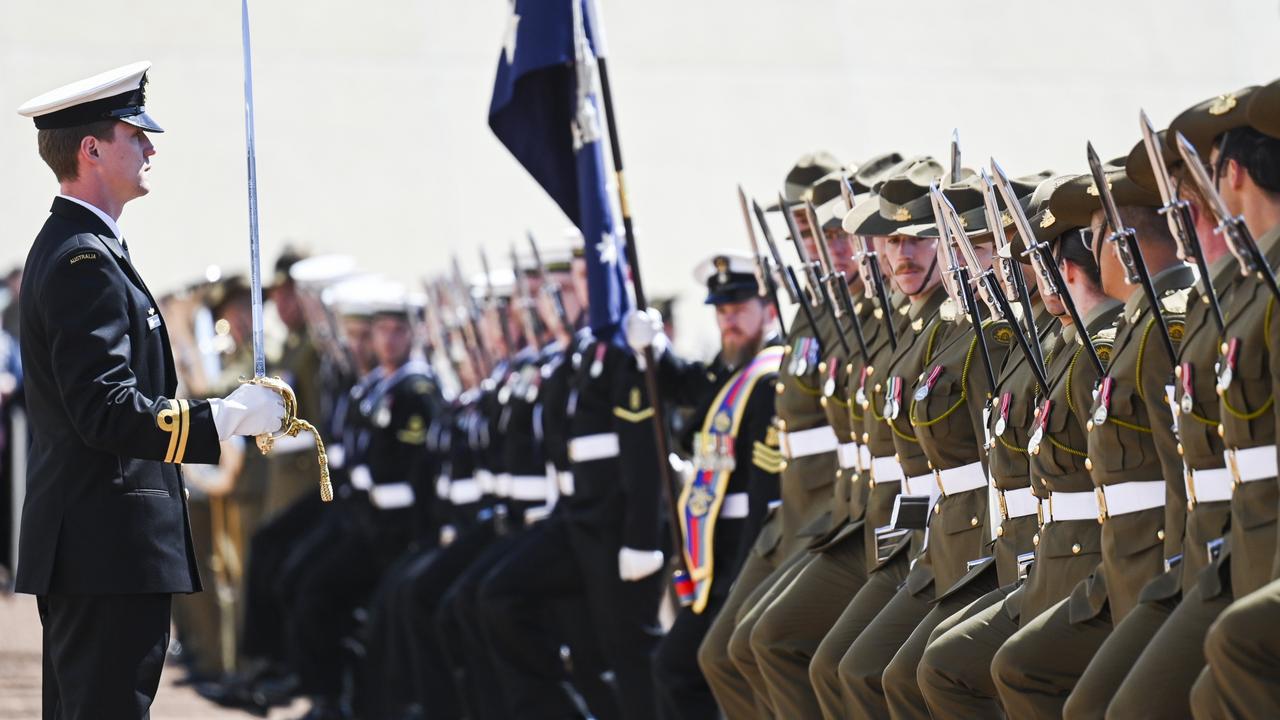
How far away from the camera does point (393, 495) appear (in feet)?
32.6

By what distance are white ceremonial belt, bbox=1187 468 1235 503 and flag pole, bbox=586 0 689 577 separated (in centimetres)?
329

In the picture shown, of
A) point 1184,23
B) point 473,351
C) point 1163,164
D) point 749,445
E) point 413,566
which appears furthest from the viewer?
point 1184,23

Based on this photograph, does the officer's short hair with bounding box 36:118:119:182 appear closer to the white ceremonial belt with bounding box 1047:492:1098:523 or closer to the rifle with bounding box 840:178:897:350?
the rifle with bounding box 840:178:897:350

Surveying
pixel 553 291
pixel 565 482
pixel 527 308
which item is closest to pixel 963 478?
pixel 565 482

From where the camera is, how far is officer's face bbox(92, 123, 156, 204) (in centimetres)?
478

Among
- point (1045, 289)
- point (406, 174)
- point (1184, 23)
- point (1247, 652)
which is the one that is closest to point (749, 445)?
point (1045, 289)

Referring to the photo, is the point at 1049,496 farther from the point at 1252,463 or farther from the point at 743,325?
the point at 743,325

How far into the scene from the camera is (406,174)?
58.2 ft

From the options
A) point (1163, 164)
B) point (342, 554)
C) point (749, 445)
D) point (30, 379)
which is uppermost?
point (1163, 164)

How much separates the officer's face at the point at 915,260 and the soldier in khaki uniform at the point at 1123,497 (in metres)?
1.20

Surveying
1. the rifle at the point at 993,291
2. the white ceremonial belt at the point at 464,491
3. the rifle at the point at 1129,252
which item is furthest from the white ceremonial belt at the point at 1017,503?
the white ceremonial belt at the point at 464,491

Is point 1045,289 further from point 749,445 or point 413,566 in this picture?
point 413,566

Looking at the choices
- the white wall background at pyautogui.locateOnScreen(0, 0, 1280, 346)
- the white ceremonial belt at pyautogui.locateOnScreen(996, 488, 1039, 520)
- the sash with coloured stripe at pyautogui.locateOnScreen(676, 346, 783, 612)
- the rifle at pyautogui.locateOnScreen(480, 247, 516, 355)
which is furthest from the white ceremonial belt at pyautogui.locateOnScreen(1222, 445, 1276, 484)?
the white wall background at pyautogui.locateOnScreen(0, 0, 1280, 346)

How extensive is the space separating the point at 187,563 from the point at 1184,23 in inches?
463
